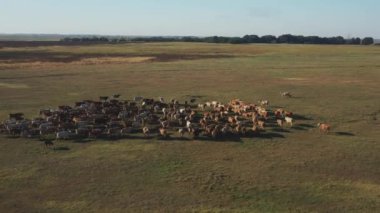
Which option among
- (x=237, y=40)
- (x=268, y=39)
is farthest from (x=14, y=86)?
(x=268, y=39)

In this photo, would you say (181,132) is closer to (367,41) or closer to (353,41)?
(367,41)

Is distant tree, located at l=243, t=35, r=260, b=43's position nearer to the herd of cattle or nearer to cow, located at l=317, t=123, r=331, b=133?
the herd of cattle

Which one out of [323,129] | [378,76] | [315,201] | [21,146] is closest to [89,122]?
[21,146]

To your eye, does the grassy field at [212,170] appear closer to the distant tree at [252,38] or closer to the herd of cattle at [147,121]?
the herd of cattle at [147,121]

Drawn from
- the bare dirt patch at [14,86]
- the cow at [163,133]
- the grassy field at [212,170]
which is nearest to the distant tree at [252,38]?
the bare dirt patch at [14,86]

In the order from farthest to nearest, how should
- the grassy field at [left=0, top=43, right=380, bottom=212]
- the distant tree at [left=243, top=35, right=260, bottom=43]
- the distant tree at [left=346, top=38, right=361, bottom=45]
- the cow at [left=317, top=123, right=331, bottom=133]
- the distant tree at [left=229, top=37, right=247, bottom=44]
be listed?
1. the distant tree at [left=346, top=38, right=361, bottom=45]
2. the distant tree at [left=243, top=35, right=260, bottom=43]
3. the distant tree at [left=229, top=37, right=247, bottom=44]
4. the cow at [left=317, top=123, right=331, bottom=133]
5. the grassy field at [left=0, top=43, right=380, bottom=212]

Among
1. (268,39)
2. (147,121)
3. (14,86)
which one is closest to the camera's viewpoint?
(147,121)

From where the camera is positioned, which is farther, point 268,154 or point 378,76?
point 378,76

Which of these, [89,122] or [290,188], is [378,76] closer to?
[89,122]

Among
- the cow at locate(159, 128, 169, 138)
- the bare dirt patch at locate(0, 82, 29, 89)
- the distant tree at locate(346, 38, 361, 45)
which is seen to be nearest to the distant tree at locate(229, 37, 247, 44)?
the distant tree at locate(346, 38, 361, 45)
